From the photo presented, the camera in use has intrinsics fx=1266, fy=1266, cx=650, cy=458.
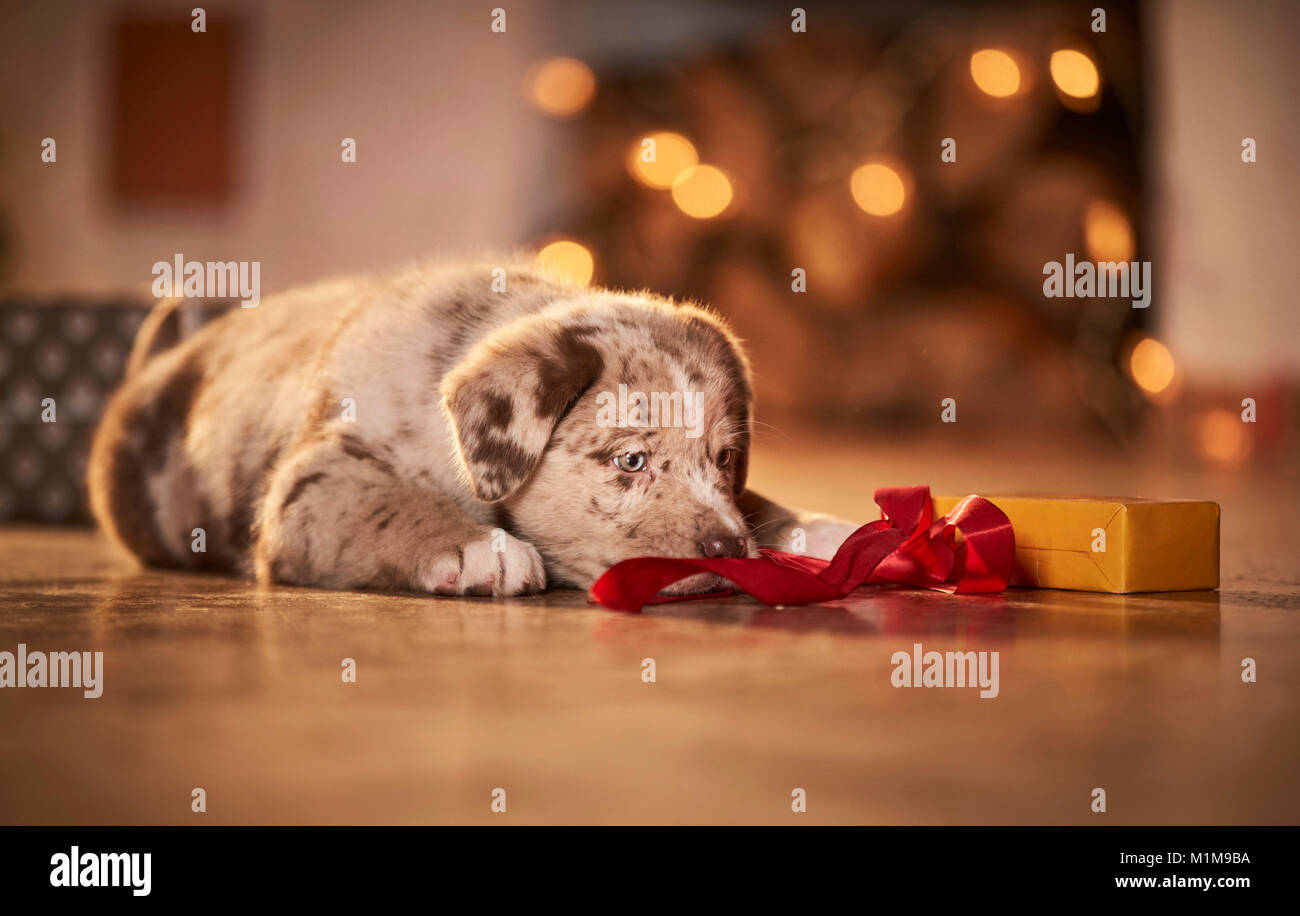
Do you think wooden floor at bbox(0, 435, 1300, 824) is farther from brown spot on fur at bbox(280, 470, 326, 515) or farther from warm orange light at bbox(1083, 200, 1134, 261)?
warm orange light at bbox(1083, 200, 1134, 261)

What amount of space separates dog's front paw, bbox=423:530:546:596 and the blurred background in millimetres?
5115

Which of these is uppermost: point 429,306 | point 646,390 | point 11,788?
point 429,306

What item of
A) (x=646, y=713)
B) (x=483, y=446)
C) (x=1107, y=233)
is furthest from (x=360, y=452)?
(x=1107, y=233)

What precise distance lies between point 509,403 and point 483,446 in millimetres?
→ 117

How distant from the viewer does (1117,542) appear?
3.03 m

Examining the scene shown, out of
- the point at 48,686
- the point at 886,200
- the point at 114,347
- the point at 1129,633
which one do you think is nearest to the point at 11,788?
the point at 48,686

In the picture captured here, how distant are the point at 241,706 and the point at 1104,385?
8381 millimetres

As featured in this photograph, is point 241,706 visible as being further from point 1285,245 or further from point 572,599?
point 1285,245

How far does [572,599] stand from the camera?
2.98 metres

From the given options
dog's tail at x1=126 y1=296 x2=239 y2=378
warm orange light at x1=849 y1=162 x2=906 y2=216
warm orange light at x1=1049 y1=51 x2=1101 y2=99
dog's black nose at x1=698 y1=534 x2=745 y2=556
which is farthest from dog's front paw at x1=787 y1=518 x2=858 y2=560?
warm orange light at x1=1049 y1=51 x2=1101 y2=99

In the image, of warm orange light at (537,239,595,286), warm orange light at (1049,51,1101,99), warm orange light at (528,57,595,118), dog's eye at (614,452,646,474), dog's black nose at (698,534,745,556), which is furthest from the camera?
warm orange light at (528,57,595,118)

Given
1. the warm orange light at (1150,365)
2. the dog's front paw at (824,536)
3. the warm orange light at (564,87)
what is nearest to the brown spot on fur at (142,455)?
the dog's front paw at (824,536)

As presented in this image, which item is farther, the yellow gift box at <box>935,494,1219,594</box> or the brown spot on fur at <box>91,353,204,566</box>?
the brown spot on fur at <box>91,353,204,566</box>

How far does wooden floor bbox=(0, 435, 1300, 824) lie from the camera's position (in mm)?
1510
